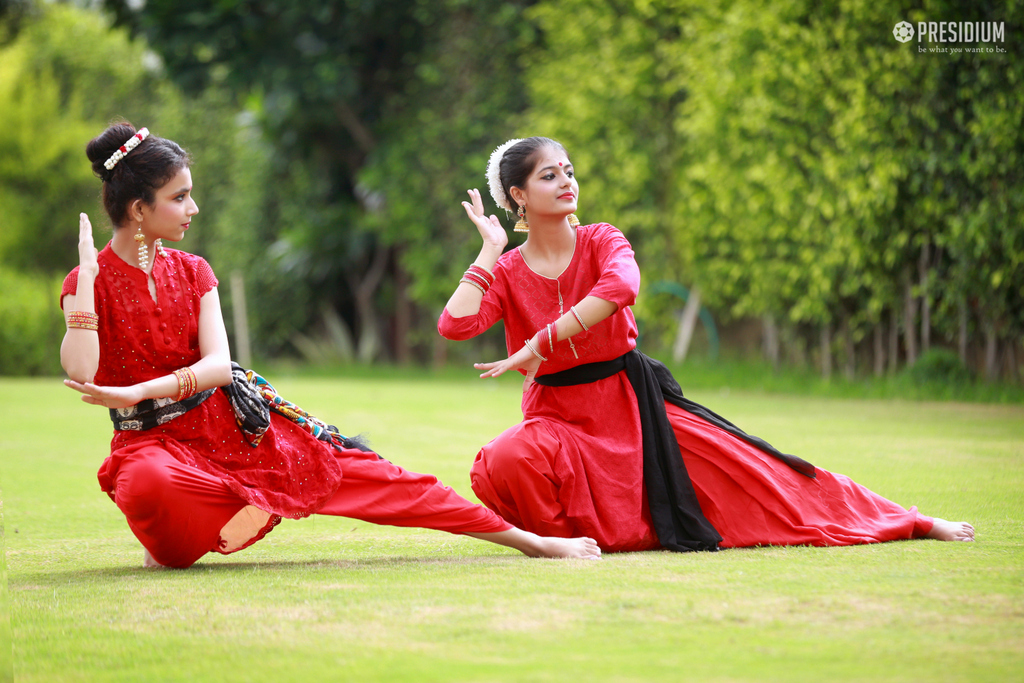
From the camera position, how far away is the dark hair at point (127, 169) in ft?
8.48

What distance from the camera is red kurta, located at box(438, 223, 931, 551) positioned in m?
2.78

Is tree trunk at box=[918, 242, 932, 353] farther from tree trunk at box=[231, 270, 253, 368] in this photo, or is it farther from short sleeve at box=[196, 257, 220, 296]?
tree trunk at box=[231, 270, 253, 368]

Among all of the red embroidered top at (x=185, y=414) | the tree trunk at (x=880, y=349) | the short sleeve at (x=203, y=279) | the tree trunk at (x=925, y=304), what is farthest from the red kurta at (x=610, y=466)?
the tree trunk at (x=880, y=349)

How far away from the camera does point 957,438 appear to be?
5020 millimetres

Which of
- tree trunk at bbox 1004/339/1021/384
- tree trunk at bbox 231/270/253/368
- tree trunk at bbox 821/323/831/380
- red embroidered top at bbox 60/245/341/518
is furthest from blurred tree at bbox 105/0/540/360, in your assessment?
red embroidered top at bbox 60/245/341/518

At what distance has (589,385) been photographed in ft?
9.57

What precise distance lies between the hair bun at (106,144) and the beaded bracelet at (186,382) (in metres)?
0.55

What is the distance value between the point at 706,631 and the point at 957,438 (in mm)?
3664

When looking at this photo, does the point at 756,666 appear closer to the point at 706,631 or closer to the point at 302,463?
the point at 706,631

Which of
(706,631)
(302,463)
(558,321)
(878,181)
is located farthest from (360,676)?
(878,181)

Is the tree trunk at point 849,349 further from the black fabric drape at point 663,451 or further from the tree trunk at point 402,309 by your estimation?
the tree trunk at point 402,309

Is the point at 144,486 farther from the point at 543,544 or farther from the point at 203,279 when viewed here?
the point at 543,544

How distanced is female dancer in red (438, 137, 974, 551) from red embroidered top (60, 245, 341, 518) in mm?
507

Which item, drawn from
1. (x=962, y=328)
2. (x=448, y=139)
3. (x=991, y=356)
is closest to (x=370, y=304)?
(x=448, y=139)
